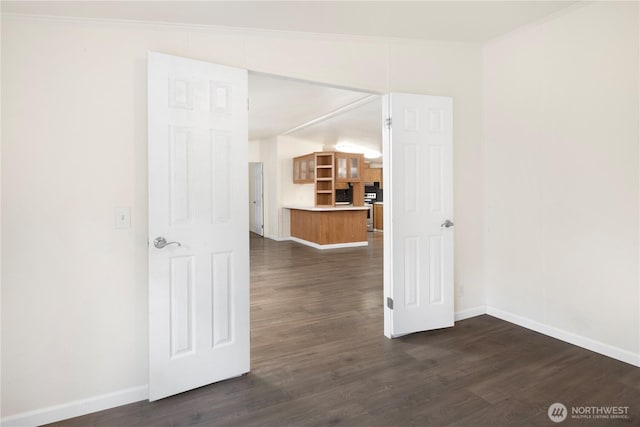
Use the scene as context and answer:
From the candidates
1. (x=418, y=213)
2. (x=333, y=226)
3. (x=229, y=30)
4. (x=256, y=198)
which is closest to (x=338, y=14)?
(x=229, y=30)

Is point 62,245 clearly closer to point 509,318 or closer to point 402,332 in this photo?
point 402,332

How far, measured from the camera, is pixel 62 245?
195cm

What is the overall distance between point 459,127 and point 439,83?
1.46 ft

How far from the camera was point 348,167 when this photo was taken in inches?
327

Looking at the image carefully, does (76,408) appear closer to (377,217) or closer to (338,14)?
(338,14)

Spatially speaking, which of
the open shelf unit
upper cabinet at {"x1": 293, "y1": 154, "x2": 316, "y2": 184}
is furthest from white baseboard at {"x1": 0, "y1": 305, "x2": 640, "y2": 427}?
upper cabinet at {"x1": 293, "y1": 154, "x2": 316, "y2": 184}

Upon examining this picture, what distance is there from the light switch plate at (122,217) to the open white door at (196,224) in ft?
0.57

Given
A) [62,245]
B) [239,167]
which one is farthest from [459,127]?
[62,245]

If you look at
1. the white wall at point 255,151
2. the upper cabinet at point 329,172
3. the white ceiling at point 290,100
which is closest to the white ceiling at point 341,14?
the white ceiling at point 290,100

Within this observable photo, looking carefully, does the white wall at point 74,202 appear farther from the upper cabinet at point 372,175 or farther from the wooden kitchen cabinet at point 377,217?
the upper cabinet at point 372,175

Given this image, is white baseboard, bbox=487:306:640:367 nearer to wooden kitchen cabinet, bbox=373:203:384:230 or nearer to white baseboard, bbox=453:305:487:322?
white baseboard, bbox=453:305:487:322

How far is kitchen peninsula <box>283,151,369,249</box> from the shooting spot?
7.73m

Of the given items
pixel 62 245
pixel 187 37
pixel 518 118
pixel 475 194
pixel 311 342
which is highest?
pixel 187 37

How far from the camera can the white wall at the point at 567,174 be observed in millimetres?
2363
